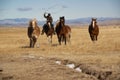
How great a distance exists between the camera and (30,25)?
33938 mm

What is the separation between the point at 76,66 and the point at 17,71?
10.7 ft

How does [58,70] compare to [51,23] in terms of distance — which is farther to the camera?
[51,23]

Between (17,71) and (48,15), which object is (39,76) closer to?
(17,71)

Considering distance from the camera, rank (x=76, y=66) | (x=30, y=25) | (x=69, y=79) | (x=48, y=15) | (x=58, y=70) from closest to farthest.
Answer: (x=69, y=79), (x=58, y=70), (x=76, y=66), (x=30, y=25), (x=48, y=15)

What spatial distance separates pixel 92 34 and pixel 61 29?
3.30 metres

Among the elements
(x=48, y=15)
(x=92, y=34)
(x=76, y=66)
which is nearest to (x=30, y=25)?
(x=48, y=15)

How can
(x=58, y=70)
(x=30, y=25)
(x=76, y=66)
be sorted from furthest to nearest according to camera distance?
(x=30, y=25) → (x=76, y=66) → (x=58, y=70)

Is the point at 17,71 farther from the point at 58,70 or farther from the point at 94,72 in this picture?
the point at 94,72

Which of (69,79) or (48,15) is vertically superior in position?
(48,15)

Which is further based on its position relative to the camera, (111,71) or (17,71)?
(17,71)

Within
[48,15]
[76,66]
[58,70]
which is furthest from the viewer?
[48,15]

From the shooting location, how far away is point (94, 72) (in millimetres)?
16359

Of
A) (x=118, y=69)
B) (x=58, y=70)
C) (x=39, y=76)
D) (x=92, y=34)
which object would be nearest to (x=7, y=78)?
(x=39, y=76)

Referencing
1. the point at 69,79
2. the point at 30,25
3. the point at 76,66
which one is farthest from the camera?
the point at 30,25
